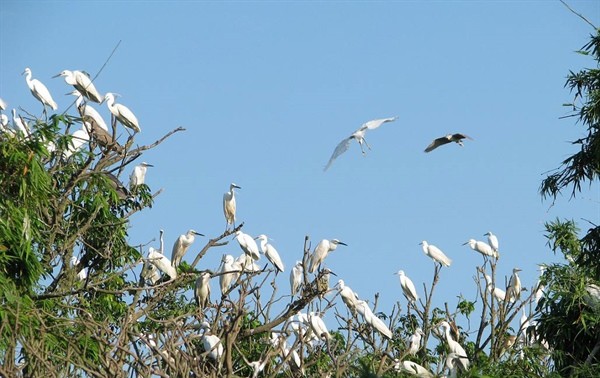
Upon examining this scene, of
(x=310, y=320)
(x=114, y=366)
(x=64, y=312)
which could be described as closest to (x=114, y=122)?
(x=64, y=312)

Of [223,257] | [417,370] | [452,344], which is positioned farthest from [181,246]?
[417,370]

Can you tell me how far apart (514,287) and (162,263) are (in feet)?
15.7

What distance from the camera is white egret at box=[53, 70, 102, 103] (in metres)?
13.3

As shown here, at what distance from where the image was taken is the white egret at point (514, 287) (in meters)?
13.6

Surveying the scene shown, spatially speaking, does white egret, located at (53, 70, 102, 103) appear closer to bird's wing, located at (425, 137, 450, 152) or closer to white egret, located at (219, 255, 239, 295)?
white egret, located at (219, 255, 239, 295)

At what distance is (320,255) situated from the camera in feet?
43.8

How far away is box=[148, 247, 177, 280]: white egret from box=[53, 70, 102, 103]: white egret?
1973 millimetres

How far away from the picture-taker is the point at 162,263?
12367 mm

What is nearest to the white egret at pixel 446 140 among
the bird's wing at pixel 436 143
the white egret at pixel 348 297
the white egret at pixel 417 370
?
the bird's wing at pixel 436 143

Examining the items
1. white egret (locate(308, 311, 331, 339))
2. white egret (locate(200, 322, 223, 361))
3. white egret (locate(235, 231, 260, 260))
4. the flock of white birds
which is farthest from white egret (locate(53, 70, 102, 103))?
white egret (locate(200, 322, 223, 361))

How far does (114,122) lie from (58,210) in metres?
1.05

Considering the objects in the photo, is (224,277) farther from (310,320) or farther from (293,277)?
(310,320)

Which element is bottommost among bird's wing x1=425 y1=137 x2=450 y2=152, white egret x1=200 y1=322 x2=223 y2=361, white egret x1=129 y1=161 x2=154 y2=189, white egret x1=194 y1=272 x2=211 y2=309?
white egret x1=200 y1=322 x2=223 y2=361

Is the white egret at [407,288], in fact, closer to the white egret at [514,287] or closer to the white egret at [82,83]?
the white egret at [514,287]
